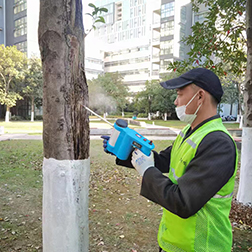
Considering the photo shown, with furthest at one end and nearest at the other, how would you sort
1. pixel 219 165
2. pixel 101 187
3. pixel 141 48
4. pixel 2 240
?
pixel 141 48 < pixel 101 187 < pixel 2 240 < pixel 219 165

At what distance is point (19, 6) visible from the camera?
4119 cm

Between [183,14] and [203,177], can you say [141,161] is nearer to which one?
[203,177]

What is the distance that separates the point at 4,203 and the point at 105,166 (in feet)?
12.6

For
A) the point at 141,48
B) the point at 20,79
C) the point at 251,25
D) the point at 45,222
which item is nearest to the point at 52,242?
the point at 45,222

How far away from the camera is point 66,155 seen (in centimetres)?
197

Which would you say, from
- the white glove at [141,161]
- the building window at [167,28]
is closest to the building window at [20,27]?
the building window at [167,28]

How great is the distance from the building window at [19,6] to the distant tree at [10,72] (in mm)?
17316

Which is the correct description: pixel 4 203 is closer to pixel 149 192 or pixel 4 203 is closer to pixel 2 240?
pixel 2 240

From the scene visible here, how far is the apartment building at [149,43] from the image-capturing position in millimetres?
49625

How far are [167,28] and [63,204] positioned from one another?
53277mm

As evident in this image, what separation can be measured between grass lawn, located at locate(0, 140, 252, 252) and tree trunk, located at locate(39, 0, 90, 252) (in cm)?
134

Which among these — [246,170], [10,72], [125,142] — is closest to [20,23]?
[10,72]

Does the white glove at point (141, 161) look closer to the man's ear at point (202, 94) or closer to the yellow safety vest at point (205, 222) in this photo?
the yellow safety vest at point (205, 222)

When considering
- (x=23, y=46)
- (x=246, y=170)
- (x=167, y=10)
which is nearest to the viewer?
(x=246, y=170)
